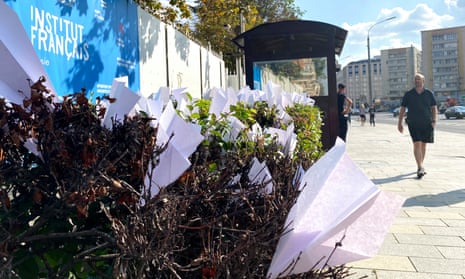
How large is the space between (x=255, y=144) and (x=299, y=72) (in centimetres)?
830

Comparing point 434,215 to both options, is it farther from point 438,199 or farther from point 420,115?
point 420,115

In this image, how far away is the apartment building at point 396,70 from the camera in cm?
13418

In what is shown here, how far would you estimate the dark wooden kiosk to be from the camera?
28.1 feet

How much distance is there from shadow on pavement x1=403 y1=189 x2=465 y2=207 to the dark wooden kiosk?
119 inches

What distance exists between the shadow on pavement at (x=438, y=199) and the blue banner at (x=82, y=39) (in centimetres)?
416

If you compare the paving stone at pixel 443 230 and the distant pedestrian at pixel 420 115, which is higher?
the distant pedestrian at pixel 420 115

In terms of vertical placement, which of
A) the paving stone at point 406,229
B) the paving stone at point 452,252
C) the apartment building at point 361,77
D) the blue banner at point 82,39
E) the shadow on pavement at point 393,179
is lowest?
the paving stone at point 452,252

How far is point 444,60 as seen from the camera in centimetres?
11650

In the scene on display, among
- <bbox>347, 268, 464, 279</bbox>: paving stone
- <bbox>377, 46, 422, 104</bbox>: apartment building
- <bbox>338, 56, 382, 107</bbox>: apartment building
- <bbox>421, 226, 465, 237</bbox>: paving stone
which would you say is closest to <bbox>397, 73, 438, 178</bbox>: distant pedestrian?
<bbox>421, 226, 465, 237</bbox>: paving stone

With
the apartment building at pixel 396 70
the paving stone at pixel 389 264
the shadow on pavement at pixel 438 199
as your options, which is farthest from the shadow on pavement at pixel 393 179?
the apartment building at pixel 396 70

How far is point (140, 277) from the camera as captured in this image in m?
1.08

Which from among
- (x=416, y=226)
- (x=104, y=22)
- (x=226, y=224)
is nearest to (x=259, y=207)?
(x=226, y=224)

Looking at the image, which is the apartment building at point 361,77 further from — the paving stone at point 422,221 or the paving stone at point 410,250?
the paving stone at point 410,250

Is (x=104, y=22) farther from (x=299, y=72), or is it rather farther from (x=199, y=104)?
(x=299, y=72)
